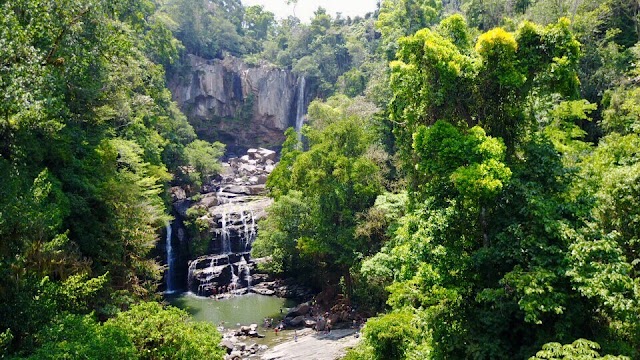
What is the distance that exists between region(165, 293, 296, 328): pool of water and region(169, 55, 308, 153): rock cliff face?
2671cm

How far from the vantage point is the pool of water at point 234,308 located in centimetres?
2135

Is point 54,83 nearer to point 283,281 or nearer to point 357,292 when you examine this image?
point 357,292

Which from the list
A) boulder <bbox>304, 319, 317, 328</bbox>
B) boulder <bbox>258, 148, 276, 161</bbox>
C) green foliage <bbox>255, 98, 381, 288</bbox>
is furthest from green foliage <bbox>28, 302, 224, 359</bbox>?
boulder <bbox>258, 148, 276, 161</bbox>

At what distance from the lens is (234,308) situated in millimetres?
23188

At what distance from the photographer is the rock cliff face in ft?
155

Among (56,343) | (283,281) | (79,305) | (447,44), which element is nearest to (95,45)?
(79,305)

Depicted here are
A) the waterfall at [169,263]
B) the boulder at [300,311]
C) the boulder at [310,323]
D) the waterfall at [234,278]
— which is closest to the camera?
the boulder at [310,323]

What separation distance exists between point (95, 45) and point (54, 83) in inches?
93.9

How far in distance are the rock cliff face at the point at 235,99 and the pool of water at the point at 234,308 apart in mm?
26707

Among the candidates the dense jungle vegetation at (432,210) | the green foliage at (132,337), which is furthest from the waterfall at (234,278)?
the green foliage at (132,337)

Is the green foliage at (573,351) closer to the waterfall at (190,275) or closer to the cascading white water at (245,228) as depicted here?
the waterfall at (190,275)

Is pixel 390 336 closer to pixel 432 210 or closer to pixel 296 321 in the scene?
pixel 432 210

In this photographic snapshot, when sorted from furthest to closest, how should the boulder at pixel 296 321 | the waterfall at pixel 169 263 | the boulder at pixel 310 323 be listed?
the waterfall at pixel 169 263
the boulder at pixel 296 321
the boulder at pixel 310 323

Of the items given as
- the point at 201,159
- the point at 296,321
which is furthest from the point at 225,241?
the point at 296,321
